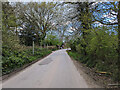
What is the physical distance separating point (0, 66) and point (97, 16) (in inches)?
235

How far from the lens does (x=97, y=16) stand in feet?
20.0

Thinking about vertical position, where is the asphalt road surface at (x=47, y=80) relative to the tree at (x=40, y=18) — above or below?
below

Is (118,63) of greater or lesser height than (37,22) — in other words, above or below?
below

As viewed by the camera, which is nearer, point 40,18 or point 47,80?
point 47,80

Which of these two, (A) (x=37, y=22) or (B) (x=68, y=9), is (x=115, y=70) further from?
(A) (x=37, y=22)

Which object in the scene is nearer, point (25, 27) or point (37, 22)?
point (37, 22)

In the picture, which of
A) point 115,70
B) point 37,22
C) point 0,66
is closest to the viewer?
point 115,70

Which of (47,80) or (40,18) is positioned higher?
(40,18)

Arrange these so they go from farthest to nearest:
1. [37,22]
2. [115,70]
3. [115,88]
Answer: [37,22] → [115,70] → [115,88]

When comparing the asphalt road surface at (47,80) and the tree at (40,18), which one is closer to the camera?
the asphalt road surface at (47,80)

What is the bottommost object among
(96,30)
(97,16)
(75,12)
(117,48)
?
(117,48)

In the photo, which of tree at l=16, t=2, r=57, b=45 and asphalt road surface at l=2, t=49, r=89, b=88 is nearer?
asphalt road surface at l=2, t=49, r=89, b=88

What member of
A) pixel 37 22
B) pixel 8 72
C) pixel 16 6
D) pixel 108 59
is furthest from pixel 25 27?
pixel 108 59

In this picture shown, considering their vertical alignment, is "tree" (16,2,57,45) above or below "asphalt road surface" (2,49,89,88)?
above
